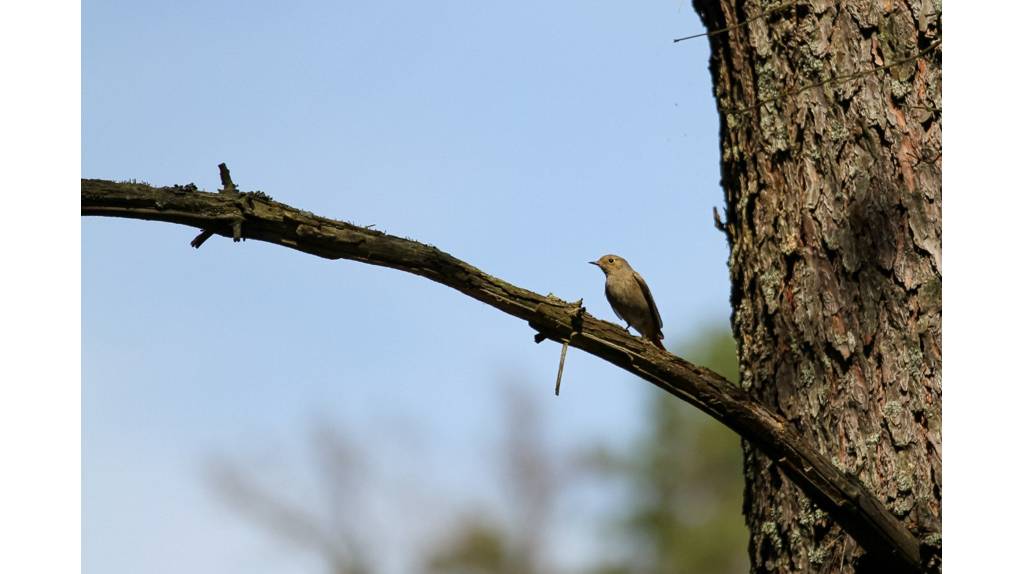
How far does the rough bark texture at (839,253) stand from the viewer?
10.8 feet

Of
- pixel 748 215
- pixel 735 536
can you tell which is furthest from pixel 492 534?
pixel 748 215

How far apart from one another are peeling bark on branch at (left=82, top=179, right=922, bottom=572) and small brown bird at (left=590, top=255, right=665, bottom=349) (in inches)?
123

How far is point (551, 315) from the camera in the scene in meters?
3.09

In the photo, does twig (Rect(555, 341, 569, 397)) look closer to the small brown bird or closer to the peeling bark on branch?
the peeling bark on branch

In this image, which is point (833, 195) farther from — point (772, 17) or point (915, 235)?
point (772, 17)

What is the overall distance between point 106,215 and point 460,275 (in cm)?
103

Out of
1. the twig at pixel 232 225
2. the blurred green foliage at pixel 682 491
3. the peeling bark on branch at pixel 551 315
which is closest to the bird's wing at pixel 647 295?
the peeling bark on branch at pixel 551 315

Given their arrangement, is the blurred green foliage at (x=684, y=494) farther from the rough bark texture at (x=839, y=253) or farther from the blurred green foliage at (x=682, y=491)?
the rough bark texture at (x=839, y=253)

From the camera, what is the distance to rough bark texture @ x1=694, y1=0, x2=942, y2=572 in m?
3.28

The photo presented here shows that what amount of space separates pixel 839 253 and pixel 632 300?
2.80 meters

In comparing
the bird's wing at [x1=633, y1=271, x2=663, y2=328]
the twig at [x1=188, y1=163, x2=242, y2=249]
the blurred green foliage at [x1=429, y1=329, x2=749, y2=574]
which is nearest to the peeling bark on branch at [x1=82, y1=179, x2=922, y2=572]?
the twig at [x1=188, y1=163, x2=242, y2=249]

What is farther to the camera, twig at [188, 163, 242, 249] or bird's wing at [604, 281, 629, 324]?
bird's wing at [604, 281, 629, 324]

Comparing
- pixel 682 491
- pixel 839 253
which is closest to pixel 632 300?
pixel 839 253

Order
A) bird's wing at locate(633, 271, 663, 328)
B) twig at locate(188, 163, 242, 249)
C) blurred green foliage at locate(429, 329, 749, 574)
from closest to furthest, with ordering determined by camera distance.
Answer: twig at locate(188, 163, 242, 249), bird's wing at locate(633, 271, 663, 328), blurred green foliage at locate(429, 329, 749, 574)
